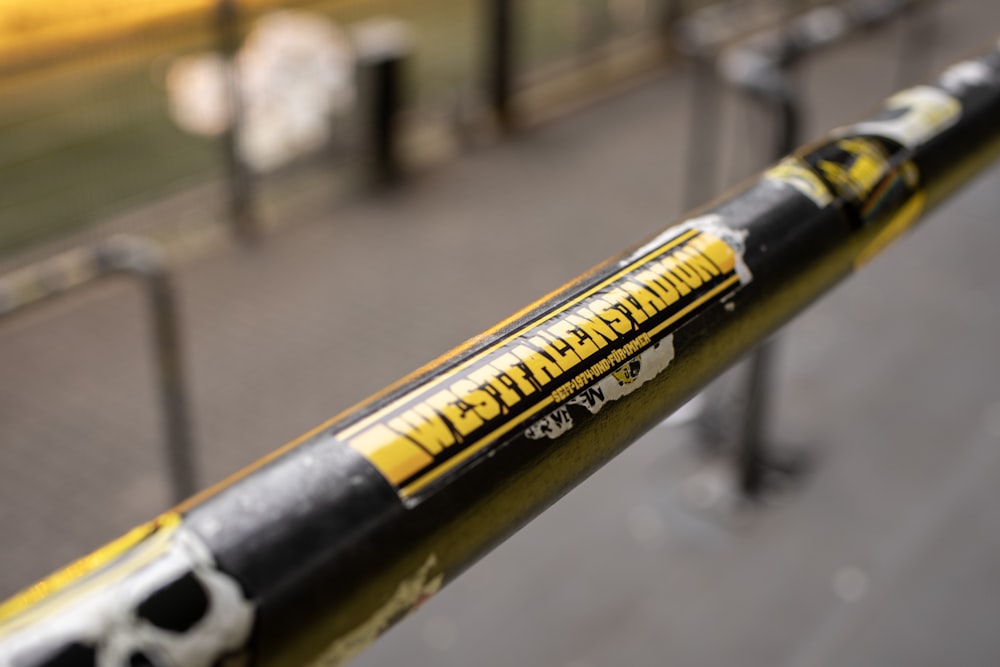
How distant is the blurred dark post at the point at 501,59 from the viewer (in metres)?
5.80

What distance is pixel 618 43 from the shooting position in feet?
22.5

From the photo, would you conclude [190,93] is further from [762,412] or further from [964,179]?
[964,179]

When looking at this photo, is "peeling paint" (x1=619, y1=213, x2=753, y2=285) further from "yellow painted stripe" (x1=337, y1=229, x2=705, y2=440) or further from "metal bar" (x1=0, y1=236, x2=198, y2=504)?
"metal bar" (x1=0, y1=236, x2=198, y2=504)

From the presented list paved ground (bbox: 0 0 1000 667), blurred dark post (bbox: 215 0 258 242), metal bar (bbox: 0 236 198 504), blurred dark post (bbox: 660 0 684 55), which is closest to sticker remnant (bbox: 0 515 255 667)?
metal bar (bbox: 0 236 198 504)

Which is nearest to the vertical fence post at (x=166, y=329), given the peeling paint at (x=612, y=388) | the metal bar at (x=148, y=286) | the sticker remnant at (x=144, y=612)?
the metal bar at (x=148, y=286)

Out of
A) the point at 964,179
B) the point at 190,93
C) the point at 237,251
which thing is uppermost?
the point at 964,179

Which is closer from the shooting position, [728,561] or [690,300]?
[690,300]

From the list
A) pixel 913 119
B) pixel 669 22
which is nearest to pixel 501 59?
pixel 669 22

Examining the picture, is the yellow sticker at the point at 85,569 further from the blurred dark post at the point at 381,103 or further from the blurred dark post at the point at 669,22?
the blurred dark post at the point at 669,22

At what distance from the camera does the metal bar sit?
235 cm

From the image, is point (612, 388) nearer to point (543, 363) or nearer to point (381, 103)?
point (543, 363)

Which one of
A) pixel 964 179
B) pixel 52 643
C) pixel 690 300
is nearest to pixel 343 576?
pixel 52 643

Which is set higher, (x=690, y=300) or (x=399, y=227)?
(x=690, y=300)

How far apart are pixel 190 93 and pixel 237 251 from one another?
1.07m
